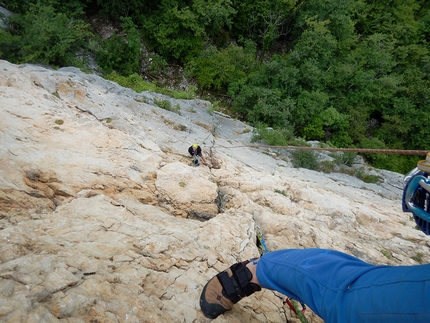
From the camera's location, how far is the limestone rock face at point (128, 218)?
1613 millimetres

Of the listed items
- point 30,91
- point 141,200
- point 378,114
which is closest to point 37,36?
point 30,91

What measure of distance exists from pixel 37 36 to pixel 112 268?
9.65 metres

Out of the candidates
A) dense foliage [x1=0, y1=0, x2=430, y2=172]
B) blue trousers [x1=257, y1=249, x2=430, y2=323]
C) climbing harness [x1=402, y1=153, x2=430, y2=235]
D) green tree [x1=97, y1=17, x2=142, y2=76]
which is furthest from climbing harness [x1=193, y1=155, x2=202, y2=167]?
green tree [x1=97, y1=17, x2=142, y2=76]

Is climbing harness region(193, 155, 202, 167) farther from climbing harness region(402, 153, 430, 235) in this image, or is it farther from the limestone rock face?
climbing harness region(402, 153, 430, 235)

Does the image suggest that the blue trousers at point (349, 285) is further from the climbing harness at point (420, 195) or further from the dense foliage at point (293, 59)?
the dense foliage at point (293, 59)

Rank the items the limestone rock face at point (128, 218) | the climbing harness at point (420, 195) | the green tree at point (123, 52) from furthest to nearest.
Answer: the green tree at point (123, 52) < the limestone rock face at point (128, 218) < the climbing harness at point (420, 195)

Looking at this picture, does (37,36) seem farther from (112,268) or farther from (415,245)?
(415,245)

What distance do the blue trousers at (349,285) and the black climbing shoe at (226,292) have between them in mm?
193

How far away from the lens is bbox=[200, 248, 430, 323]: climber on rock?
968 mm

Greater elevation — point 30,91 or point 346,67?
point 346,67

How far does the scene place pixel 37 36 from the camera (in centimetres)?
844

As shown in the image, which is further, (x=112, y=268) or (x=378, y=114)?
(x=378, y=114)

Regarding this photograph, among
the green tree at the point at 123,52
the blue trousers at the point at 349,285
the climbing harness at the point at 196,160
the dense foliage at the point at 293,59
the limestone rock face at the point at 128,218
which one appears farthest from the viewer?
the dense foliage at the point at 293,59

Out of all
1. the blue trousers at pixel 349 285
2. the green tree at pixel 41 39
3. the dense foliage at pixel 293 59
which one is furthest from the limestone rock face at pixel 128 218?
the dense foliage at pixel 293 59
